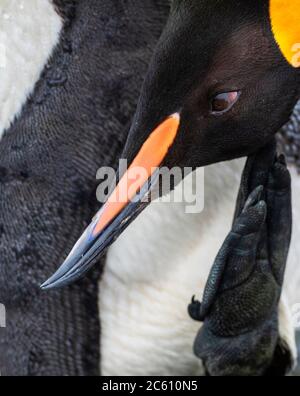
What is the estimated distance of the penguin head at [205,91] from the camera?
0.90m

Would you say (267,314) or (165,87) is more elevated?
(165,87)

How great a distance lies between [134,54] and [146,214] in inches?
8.7

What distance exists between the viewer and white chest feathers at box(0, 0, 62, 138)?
1197mm

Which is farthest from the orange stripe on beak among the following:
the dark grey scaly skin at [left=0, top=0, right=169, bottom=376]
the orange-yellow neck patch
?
the dark grey scaly skin at [left=0, top=0, right=169, bottom=376]

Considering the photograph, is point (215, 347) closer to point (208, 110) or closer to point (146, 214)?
point (146, 214)

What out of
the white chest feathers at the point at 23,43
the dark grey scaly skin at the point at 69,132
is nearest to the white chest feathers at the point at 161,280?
the dark grey scaly skin at the point at 69,132

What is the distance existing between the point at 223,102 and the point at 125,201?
0.47ft

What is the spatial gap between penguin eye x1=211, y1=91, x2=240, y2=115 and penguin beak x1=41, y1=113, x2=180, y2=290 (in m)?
0.04

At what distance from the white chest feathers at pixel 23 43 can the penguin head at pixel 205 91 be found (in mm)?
317
